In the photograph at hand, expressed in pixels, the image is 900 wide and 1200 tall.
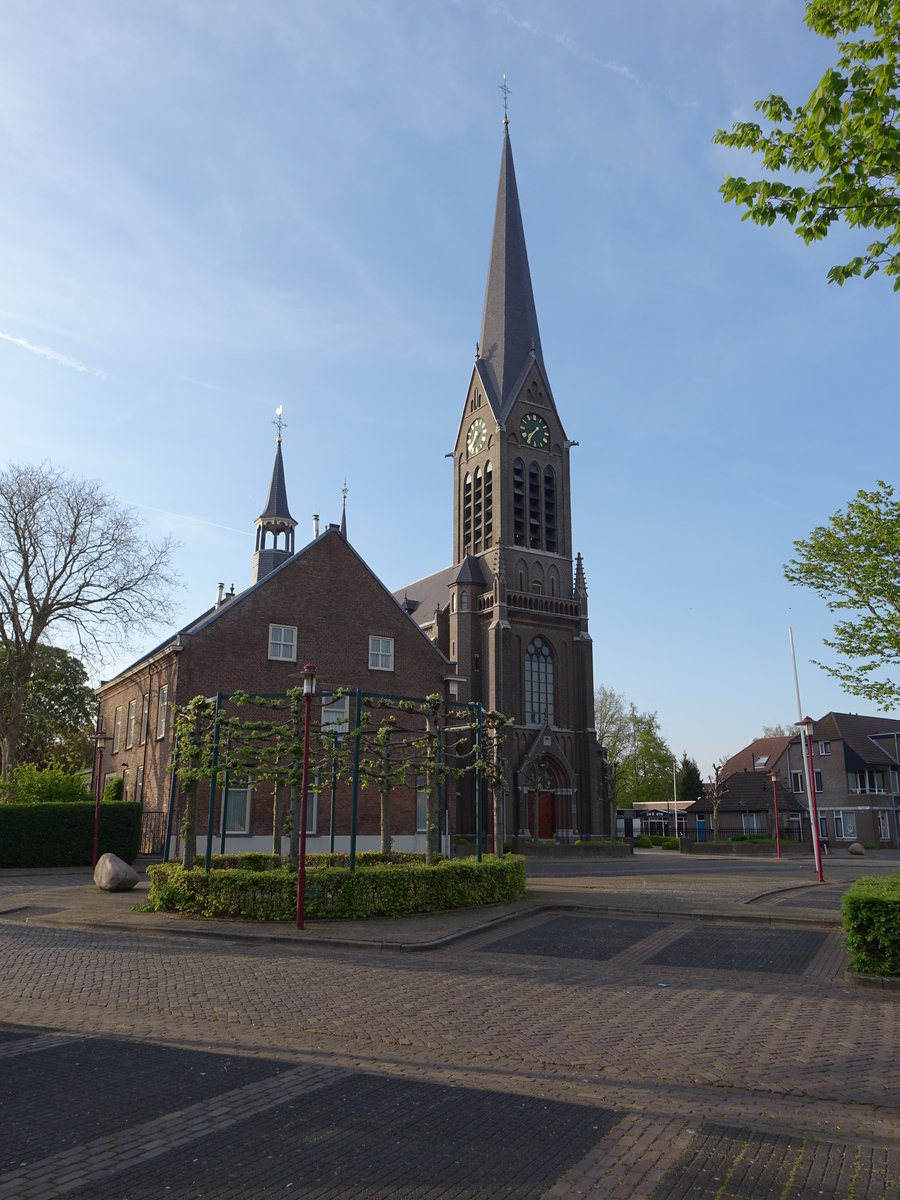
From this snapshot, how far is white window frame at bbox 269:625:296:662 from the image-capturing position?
33344 millimetres

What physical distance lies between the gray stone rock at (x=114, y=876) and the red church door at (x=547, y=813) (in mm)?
34758

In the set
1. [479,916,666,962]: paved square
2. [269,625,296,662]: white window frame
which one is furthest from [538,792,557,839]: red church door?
[479,916,666,962]: paved square

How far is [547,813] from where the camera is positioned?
53.7m

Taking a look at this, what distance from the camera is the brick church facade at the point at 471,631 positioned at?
32875 mm

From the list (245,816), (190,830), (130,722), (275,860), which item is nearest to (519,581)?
(130,722)

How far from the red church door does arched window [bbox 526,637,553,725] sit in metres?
4.42

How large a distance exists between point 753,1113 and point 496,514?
170ft

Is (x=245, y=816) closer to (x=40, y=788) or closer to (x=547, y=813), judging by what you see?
(x=40, y=788)

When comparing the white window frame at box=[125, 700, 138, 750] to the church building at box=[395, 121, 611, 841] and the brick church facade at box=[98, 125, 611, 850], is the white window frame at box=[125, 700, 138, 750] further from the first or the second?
the church building at box=[395, 121, 611, 841]

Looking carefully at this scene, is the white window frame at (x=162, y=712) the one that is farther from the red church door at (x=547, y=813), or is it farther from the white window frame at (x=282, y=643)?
the red church door at (x=547, y=813)

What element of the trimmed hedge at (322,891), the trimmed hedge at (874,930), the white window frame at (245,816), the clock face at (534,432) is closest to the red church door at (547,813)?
the clock face at (534,432)

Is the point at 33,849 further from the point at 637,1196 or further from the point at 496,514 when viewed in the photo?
the point at 496,514

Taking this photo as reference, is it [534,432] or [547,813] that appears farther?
[534,432]

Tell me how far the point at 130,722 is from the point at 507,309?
39.2 m
